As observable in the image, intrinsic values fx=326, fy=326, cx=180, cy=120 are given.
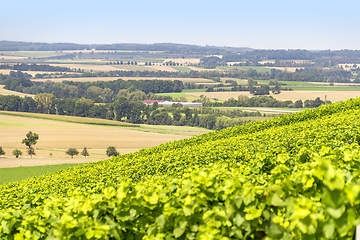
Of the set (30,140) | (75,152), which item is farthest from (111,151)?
(30,140)

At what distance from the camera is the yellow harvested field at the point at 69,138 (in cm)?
7381

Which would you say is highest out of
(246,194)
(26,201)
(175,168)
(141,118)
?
(246,194)

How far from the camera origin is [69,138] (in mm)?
83688

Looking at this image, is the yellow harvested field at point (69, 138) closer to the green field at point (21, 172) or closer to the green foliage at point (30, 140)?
the green foliage at point (30, 140)

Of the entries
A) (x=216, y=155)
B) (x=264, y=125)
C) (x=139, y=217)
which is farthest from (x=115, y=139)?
(x=139, y=217)

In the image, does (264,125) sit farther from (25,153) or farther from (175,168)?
(25,153)

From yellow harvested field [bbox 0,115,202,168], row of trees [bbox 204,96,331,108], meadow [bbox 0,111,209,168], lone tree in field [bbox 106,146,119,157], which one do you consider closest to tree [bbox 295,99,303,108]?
row of trees [bbox 204,96,331,108]

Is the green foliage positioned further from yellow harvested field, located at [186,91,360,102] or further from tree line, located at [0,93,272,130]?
yellow harvested field, located at [186,91,360,102]

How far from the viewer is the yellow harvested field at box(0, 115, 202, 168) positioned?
73.8m

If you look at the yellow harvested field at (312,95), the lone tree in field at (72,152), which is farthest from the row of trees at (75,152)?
the yellow harvested field at (312,95)

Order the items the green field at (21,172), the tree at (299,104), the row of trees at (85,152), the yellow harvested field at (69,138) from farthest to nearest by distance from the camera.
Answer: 1. the tree at (299,104)
2. the yellow harvested field at (69,138)
3. the row of trees at (85,152)
4. the green field at (21,172)

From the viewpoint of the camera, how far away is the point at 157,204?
388 centimetres

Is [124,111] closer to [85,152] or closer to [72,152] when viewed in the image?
[85,152]

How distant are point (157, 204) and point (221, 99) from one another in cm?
15951
